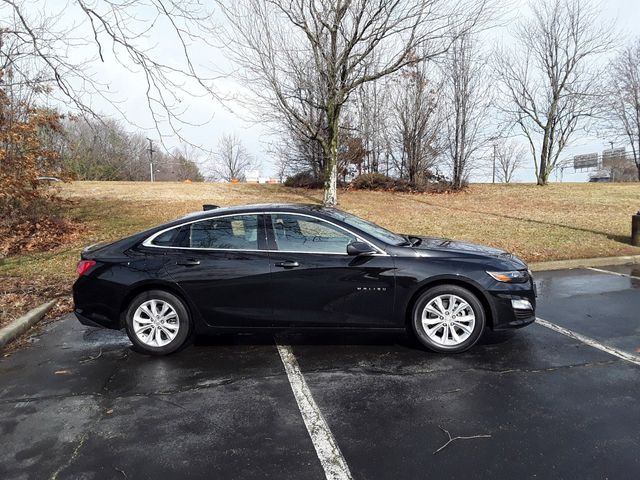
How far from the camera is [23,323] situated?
5406 mm

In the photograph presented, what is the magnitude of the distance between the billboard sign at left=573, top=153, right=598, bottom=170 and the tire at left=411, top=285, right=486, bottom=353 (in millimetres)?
68366

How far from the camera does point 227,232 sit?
4.65 m

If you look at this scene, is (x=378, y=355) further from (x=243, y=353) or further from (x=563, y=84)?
(x=563, y=84)

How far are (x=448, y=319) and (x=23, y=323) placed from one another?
4893mm

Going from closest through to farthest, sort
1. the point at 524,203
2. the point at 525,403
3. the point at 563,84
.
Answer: the point at 525,403 < the point at 524,203 < the point at 563,84

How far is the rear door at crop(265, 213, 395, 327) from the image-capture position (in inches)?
171

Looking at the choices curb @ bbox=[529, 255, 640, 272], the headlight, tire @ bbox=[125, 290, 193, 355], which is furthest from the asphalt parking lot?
curb @ bbox=[529, 255, 640, 272]

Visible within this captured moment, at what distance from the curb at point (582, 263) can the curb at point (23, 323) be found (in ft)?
26.3

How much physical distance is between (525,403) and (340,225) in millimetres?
2254

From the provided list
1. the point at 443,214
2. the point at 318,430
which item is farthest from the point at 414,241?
the point at 443,214

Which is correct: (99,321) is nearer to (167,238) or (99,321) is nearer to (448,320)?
(167,238)

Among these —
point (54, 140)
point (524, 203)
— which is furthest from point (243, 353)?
point (524, 203)

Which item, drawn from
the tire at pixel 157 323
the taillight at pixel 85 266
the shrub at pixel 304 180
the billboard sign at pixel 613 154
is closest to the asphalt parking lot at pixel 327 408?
the tire at pixel 157 323

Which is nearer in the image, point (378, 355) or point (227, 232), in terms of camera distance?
point (378, 355)
